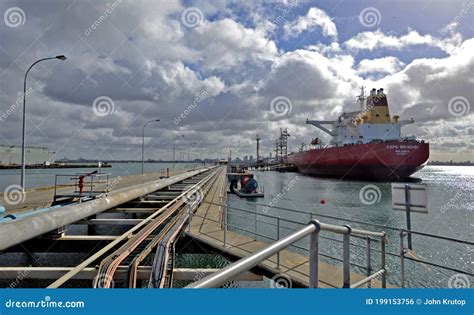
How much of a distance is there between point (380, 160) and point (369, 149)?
235 cm

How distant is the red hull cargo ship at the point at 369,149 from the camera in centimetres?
4262

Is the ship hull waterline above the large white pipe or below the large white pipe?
above

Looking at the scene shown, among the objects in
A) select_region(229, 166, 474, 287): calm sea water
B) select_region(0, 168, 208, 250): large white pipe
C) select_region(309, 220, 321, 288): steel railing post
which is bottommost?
select_region(229, 166, 474, 287): calm sea water

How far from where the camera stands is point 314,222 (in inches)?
94.0

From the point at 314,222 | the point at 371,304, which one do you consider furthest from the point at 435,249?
the point at 314,222

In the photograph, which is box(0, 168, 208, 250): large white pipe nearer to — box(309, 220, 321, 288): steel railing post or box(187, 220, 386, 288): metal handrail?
box(187, 220, 386, 288): metal handrail

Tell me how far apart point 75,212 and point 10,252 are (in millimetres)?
2245

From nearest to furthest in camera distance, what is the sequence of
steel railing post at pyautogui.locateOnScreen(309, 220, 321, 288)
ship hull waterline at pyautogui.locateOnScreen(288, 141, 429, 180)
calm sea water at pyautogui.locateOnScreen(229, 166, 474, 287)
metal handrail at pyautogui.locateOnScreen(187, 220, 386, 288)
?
metal handrail at pyautogui.locateOnScreen(187, 220, 386, 288) → steel railing post at pyautogui.locateOnScreen(309, 220, 321, 288) → calm sea water at pyautogui.locateOnScreen(229, 166, 474, 287) → ship hull waterline at pyautogui.locateOnScreen(288, 141, 429, 180)

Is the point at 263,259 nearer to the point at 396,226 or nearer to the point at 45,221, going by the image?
the point at 45,221

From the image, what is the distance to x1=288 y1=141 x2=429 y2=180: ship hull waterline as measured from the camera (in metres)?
42.5

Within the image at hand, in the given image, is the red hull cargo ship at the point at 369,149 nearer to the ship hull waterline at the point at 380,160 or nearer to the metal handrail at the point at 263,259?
the ship hull waterline at the point at 380,160

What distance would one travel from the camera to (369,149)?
44.3 meters

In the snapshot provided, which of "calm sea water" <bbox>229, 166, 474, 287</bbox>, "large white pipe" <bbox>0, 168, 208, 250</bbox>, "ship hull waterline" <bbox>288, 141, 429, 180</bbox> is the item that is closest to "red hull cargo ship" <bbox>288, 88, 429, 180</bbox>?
"ship hull waterline" <bbox>288, 141, 429, 180</bbox>

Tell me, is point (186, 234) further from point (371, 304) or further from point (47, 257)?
point (371, 304)
